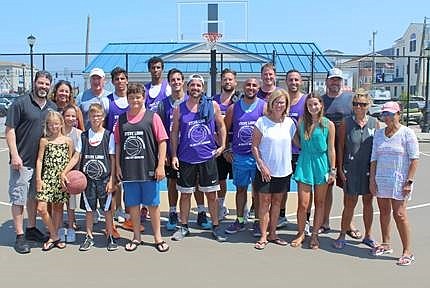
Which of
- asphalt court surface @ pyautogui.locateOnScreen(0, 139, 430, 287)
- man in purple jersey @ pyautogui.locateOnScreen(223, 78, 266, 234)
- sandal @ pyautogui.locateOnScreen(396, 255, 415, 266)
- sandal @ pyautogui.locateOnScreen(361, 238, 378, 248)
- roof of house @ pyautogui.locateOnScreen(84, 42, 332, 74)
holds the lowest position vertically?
asphalt court surface @ pyautogui.locateOnScreen(0, 139, 430, 287)

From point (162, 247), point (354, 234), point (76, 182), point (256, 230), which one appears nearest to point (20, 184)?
point (76, 182)

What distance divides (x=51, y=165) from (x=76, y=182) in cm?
40

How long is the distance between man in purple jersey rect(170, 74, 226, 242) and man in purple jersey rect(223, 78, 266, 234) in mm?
181

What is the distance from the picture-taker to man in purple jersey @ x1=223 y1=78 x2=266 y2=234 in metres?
6.27

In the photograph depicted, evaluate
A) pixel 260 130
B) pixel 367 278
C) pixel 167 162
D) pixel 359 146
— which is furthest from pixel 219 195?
pixel 367 278

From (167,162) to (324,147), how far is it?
1.90 m

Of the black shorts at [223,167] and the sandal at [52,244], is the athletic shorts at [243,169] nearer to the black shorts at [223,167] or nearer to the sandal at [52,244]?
the black shorts at [223,167]

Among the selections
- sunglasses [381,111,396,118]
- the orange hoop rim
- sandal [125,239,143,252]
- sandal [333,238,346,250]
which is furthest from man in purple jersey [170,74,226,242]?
the orange hoop rim

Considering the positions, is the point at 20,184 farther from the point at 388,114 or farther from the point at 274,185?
the point at 388,114

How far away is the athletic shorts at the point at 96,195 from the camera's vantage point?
19.2 feet

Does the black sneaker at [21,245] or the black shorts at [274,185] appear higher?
the black shorts at [274,185]

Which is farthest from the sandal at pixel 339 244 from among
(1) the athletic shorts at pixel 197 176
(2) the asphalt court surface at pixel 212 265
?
(1) the athletic shorts at pixel 197 176

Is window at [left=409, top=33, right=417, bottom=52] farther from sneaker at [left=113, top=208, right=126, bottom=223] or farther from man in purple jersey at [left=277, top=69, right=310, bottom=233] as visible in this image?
sneaker at [left=113, top=208, right=126, bottom=223]

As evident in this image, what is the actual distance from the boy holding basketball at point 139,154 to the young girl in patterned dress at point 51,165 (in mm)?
617
